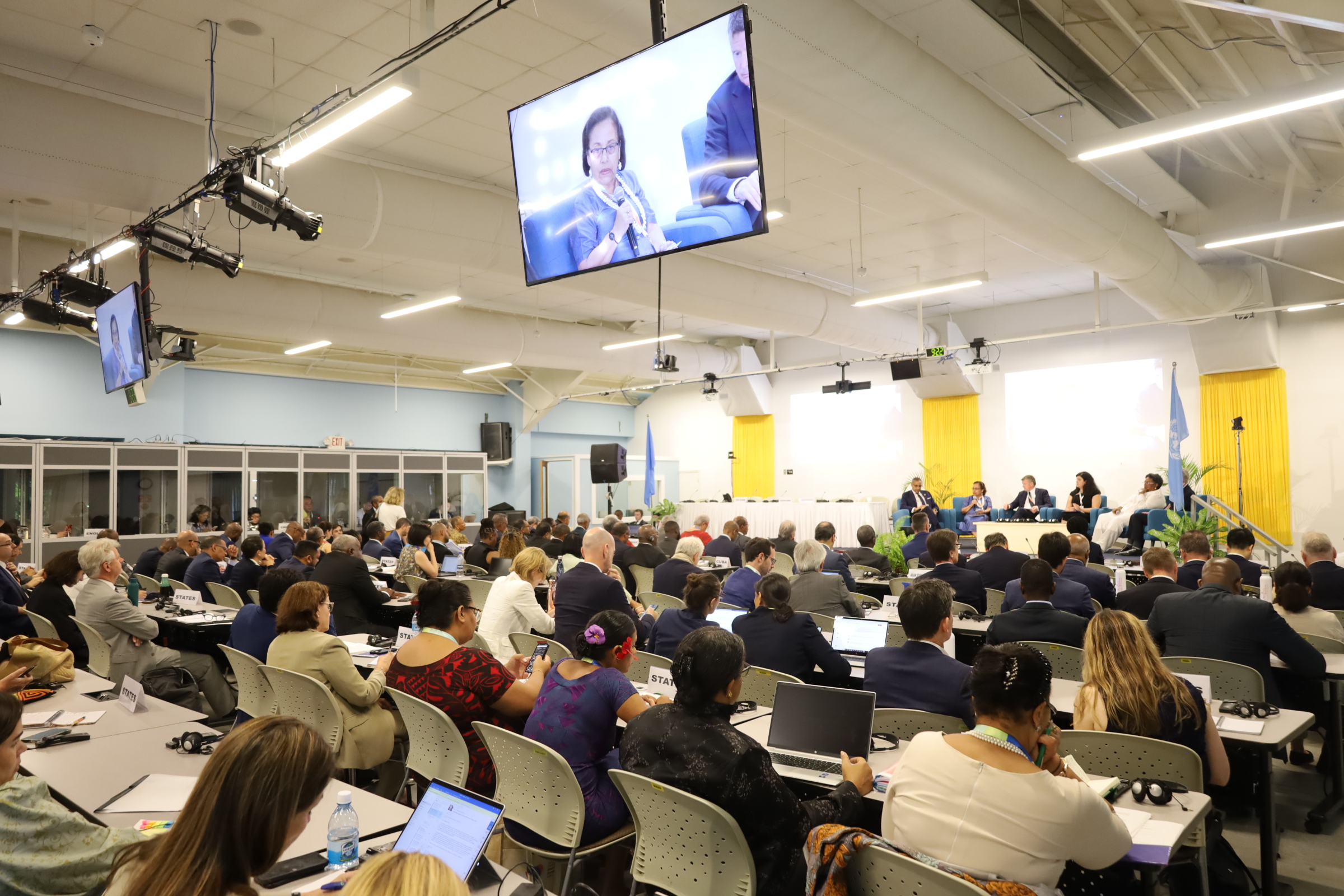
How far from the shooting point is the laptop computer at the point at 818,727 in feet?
9.36

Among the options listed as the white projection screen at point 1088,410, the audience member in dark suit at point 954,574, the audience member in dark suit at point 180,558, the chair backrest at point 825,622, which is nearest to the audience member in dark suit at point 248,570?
the audience member in dark suit at point 180,558

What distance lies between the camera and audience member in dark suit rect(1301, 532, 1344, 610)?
5410 millimetres

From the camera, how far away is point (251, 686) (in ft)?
13.2

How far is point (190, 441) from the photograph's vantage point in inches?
544

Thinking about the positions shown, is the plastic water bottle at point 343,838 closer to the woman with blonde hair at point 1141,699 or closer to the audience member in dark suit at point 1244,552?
the woman with blonde hair at point 1141,699

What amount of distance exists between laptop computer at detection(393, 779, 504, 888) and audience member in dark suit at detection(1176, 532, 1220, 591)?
5455 millimetres

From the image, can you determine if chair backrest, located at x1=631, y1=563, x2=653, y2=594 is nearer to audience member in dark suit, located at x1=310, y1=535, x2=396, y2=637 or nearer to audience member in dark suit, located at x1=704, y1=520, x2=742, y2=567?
audience member in dark suit, located at x1=704, y1=520, x2=742, y2=567

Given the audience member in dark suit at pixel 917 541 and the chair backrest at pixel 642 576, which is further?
the audience member in dark suit at pixel 917 541

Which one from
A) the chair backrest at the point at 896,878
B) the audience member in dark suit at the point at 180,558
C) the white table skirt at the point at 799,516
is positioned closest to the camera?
the chair backrest at the point at 896,878

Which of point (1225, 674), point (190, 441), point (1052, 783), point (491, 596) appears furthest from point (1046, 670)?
point (190, 441)

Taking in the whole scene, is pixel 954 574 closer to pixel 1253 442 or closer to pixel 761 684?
pixel 761 684

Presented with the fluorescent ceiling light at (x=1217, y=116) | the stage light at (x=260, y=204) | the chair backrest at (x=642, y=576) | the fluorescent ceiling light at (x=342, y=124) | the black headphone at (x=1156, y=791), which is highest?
the fluorescent ceiling light at (x=1217, y=116)

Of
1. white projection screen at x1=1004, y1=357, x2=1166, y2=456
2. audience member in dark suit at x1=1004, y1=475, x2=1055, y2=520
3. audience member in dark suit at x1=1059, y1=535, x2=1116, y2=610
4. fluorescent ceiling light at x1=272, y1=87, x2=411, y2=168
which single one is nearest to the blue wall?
fluorescent ceiling light at x1=272, y1=87, x2=411, y2=168

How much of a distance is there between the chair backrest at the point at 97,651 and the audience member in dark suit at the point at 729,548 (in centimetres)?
614
